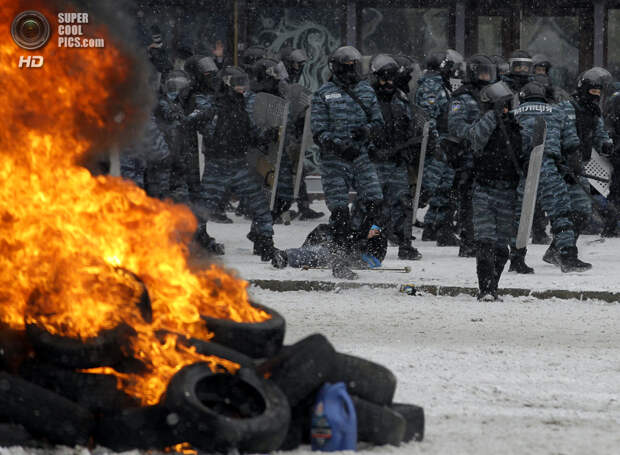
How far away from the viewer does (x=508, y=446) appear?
600 cm

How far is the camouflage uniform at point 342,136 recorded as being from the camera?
1252 cm

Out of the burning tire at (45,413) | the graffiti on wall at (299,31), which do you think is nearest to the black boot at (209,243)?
the burning tire at (45,413)

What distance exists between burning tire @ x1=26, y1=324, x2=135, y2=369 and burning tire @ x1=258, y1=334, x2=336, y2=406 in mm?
723

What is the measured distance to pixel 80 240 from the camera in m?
6.70

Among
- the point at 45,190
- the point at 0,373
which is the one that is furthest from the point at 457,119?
the point at 0,373

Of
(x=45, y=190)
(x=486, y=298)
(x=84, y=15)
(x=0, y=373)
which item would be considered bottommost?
(x=486, y=298)

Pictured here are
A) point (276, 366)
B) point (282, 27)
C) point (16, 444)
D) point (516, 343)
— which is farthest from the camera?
point (282, 27)

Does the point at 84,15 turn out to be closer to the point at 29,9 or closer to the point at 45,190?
the point at 29,9

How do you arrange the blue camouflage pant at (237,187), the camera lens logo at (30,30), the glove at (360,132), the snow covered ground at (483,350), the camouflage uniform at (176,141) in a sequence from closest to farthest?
1. the snow covered ground at (483,350)
2. the camera lens logo at (30,30)
3. the glove at (360,132)
4. the blue camouflage pant at (237,187)
5. the camouflage uniform at (176,141)

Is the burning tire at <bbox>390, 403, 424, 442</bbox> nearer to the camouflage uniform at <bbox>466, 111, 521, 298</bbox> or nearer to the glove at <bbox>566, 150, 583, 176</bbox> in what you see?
the camouflage uniform at <bbox>466, 111, 521, 298</bbox>

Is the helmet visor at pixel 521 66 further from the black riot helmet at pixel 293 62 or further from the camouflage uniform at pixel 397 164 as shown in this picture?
the black riot helmet at pixel 293 62

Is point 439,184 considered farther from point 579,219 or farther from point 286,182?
point 579,219

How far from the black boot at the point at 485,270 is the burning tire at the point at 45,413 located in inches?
223

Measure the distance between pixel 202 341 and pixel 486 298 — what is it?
204 inches
